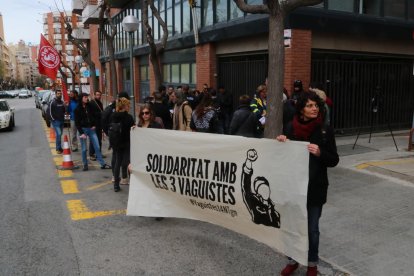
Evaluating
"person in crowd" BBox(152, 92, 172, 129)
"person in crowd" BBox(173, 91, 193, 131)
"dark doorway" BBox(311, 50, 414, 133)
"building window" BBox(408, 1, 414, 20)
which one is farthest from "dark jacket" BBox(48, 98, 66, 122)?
"building window" BBox(408, 1, 414, 20)

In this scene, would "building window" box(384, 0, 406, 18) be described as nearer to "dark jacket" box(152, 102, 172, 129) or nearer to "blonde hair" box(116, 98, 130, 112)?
"dark jacket" box(152, 102, 172, 129)

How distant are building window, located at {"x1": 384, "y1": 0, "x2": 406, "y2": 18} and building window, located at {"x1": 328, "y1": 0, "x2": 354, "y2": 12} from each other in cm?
151

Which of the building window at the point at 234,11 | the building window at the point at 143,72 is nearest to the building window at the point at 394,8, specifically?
the building window at the point at 234,11

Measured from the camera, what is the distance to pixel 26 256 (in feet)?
15.1

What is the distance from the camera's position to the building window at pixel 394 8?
12289mm

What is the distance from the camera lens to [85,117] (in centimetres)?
956

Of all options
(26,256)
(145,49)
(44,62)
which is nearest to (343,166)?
(26,256)

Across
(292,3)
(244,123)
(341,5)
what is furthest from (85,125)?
(341,5)

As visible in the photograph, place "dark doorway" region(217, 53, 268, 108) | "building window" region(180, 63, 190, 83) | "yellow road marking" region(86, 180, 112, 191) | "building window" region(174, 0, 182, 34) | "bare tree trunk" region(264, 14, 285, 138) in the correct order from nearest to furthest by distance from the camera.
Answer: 1. "bare tree trunk" region(264, 14, 285, 138)
2. "yellow road marking" region(86, 180, 112, 191)
3. "dark doorway" region(217, 53, 268, 108)
4. "building window" region(180, 63, 190, 83)
5. "building window" region(174, 0, 182, 34)

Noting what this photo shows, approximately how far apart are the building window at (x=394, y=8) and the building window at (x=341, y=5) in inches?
59.3

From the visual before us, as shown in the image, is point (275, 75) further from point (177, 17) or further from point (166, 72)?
point (166, 72)

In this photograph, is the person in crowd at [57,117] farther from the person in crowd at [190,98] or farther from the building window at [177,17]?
the building window at [177,17]

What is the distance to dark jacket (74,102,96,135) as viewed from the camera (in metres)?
9.56

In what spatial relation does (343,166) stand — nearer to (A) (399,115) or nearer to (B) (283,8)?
(B) (283,8)
